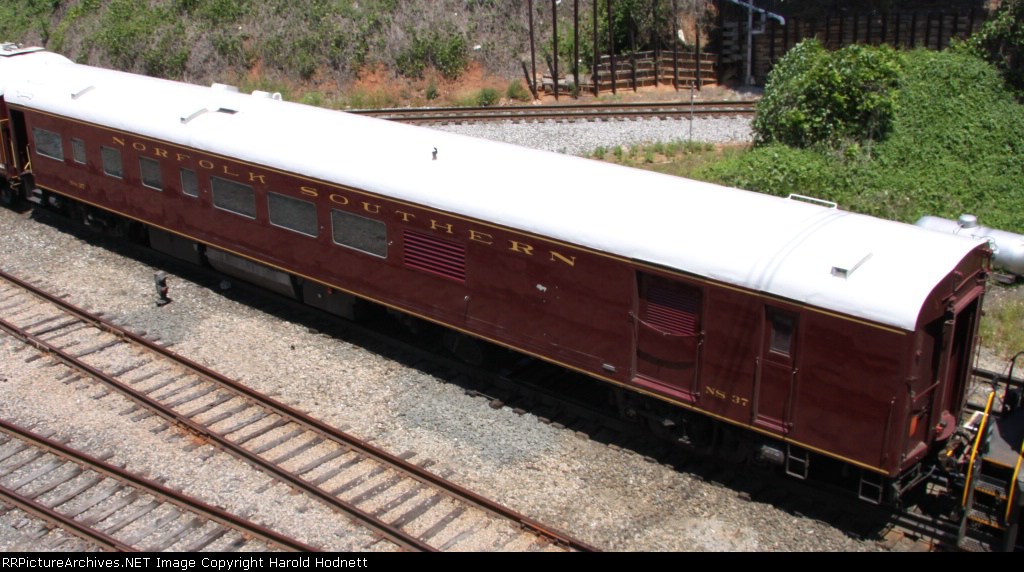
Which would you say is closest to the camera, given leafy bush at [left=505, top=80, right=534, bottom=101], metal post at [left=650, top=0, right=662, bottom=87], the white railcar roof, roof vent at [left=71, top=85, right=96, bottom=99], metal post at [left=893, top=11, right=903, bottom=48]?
the white railcar roof

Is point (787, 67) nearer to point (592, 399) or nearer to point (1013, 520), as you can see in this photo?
point (592, 399)

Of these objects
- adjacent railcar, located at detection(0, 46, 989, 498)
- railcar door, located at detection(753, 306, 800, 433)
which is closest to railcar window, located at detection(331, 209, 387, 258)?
adjacent railcar, located at detection(0, 46, 989, 498)

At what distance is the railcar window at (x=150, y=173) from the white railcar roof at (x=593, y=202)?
1.85 ft

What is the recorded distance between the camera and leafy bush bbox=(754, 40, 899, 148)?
21656 mm

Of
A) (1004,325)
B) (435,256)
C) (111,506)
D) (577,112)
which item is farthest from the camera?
(577,112)

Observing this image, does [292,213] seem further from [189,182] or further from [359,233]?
[189,182]

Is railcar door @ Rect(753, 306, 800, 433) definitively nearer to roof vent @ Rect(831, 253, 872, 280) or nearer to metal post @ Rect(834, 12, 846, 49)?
roof vent @ Rect(831, 253, 872, 280)

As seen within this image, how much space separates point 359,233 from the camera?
1432 centimetres

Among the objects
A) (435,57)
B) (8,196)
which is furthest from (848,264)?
(435,57)

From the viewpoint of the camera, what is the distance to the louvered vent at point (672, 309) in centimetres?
1112

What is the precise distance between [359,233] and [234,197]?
114 inches

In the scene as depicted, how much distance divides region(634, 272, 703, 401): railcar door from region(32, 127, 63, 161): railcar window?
13.1 metres

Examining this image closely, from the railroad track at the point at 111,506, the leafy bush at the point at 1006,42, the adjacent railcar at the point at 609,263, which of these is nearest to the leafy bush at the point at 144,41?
the adjacent railcar at the point at 609,263

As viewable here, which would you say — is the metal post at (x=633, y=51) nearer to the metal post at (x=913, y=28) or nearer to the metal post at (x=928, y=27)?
the metal post at (x=913, y=28)
